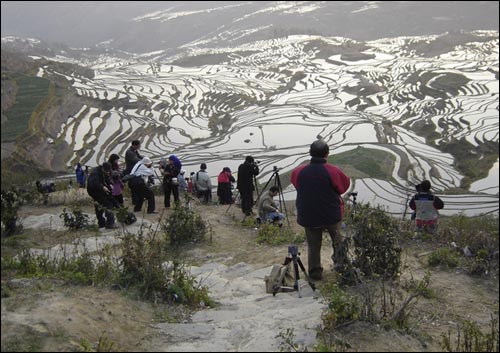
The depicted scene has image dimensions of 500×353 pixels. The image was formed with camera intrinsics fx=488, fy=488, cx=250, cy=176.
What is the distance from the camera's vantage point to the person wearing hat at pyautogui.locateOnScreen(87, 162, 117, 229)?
6680 millimetres

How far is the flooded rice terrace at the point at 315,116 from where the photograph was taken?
1709cm

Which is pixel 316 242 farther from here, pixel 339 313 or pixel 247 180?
pixel 247 180

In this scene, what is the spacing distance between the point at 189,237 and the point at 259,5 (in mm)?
123797

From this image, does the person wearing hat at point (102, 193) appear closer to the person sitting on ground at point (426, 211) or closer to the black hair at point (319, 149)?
the black hair at point (319, 149)

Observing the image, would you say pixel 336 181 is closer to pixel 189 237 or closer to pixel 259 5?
pixel 189 237

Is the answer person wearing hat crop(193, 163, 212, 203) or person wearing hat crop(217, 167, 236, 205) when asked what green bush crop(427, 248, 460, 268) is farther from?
person wearing hat crop(193, 163, 212, 203)

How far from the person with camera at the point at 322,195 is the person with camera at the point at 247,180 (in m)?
3.69

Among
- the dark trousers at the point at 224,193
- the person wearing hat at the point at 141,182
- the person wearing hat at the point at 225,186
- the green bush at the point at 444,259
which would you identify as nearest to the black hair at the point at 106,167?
the person wearing hat at the point at 141,182

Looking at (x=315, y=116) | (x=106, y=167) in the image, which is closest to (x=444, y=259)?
(x=106, y=167)

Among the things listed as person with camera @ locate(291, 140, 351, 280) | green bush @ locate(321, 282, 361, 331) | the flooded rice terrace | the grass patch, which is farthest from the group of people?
the grass patch

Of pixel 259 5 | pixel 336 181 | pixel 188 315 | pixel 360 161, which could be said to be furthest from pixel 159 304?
pixel 259 5

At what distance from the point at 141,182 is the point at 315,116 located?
62.6 ft

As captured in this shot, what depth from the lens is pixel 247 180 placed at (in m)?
8.15

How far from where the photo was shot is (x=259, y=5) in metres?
122
